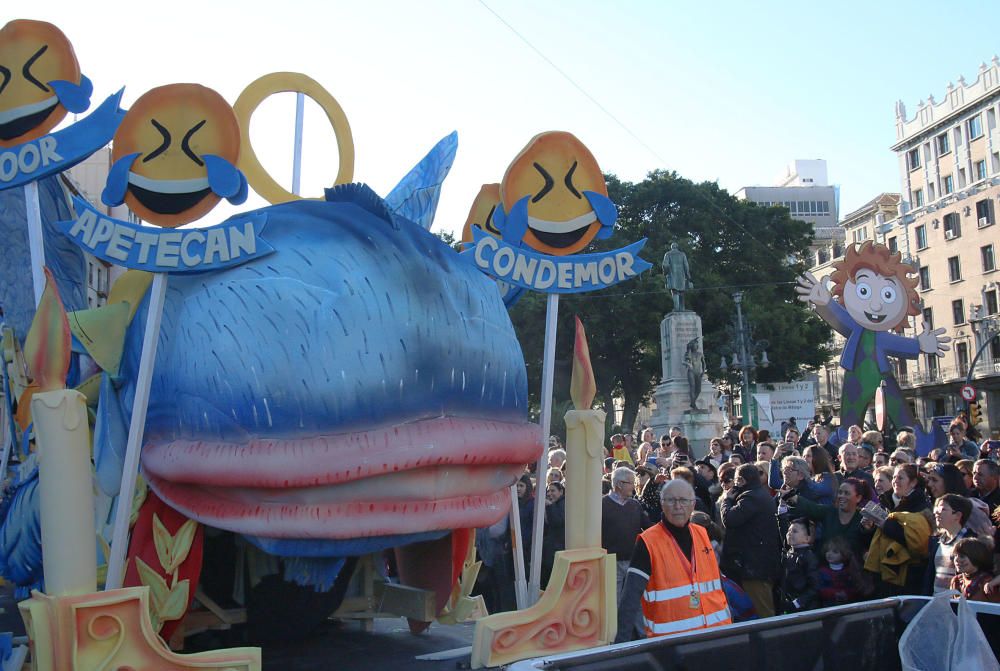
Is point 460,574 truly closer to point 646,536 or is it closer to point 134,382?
point 646,536

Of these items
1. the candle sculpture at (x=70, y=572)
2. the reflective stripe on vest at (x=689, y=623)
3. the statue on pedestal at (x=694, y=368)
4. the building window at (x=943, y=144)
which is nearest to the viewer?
the candle sculpture at (x=70, y=572)

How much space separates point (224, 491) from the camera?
4461mm

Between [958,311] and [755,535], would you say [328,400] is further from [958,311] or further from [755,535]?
[958,311]

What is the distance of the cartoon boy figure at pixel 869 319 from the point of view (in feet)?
46.8

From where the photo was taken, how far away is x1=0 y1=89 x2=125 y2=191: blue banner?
16.4ft

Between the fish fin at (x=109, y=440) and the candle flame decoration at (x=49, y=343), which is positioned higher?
the candle flame decoration at (x=49, y=343)

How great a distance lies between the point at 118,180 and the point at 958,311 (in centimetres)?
4780

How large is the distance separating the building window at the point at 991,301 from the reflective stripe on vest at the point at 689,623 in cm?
4428

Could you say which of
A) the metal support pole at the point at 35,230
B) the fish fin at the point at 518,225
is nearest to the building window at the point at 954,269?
the fish fin at the point at 518,225

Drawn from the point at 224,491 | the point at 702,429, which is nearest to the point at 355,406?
the point at 224,491

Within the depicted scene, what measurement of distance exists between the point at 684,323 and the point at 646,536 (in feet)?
65.9

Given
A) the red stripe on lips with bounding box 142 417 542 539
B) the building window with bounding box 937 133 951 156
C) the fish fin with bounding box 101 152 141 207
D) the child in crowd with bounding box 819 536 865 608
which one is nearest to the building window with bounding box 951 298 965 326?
the building window with bounding box 937 133 951 156

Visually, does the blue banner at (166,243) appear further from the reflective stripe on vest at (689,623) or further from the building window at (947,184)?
the building window at (947,184)

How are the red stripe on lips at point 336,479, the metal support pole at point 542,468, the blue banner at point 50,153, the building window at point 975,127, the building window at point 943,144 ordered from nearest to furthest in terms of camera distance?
the red stripe on lips at point 336,479 < the blue banner at point 50,153 < the metal support pole at point 542,468 < the building window at point 975,127 < the building window at point 943,144
